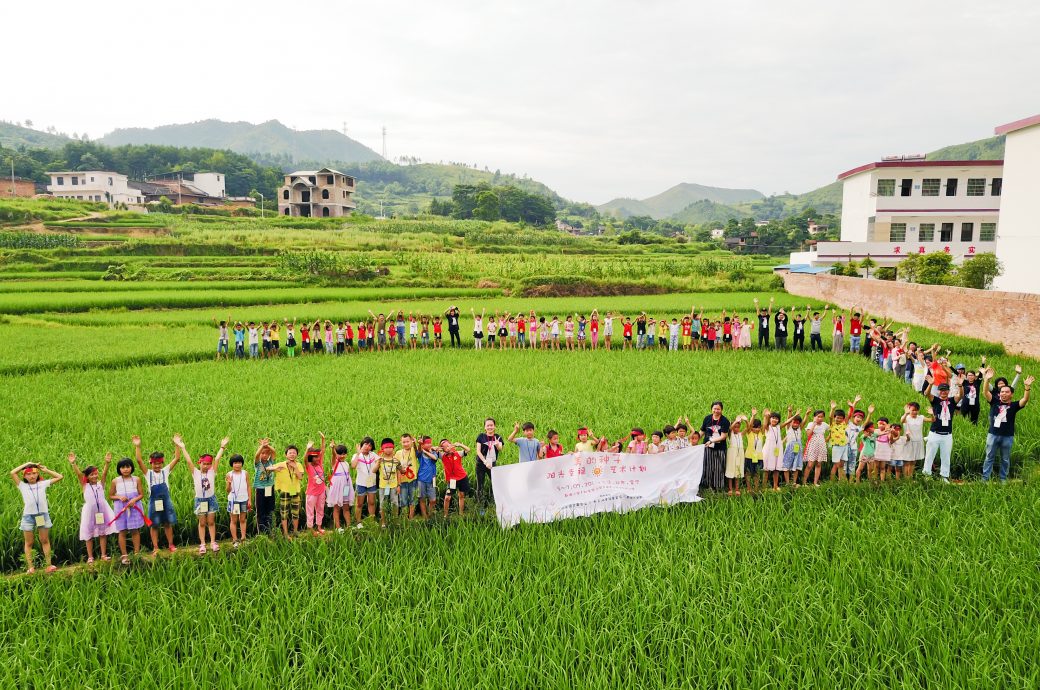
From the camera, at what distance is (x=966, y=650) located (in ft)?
16.1

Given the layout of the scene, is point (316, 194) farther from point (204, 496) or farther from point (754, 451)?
point (754, 451)

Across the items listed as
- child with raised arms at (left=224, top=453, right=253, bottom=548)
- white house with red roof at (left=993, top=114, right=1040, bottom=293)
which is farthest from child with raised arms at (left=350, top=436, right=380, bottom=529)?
white house with red roof at (left=993, top=114, right=1040, bottom=293)

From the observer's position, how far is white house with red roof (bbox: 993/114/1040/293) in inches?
917

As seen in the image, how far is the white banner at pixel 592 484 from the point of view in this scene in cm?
749

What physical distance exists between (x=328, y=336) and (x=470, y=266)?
20270 mm

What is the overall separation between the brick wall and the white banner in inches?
527

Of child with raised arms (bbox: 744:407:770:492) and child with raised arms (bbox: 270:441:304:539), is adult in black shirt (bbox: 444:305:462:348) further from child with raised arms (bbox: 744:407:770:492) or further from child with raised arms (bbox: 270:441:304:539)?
child with raised arms (bbox: 270:441:304:539)

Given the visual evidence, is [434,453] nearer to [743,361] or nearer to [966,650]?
[966,650]

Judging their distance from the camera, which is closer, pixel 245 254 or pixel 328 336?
pixel 328 336

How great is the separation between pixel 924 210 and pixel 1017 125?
14.8 meters

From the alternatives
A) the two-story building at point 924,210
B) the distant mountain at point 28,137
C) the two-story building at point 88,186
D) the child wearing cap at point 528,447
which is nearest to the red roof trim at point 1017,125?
the two-story building at point 924,210

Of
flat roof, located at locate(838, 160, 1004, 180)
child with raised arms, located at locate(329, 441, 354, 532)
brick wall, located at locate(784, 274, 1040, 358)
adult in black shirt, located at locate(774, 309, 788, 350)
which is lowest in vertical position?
child with raised arms, located at locate(329, 441, 354, 532)

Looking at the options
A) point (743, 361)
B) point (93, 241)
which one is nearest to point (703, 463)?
point (743, 361)

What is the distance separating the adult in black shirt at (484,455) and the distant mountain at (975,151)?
506 ft
